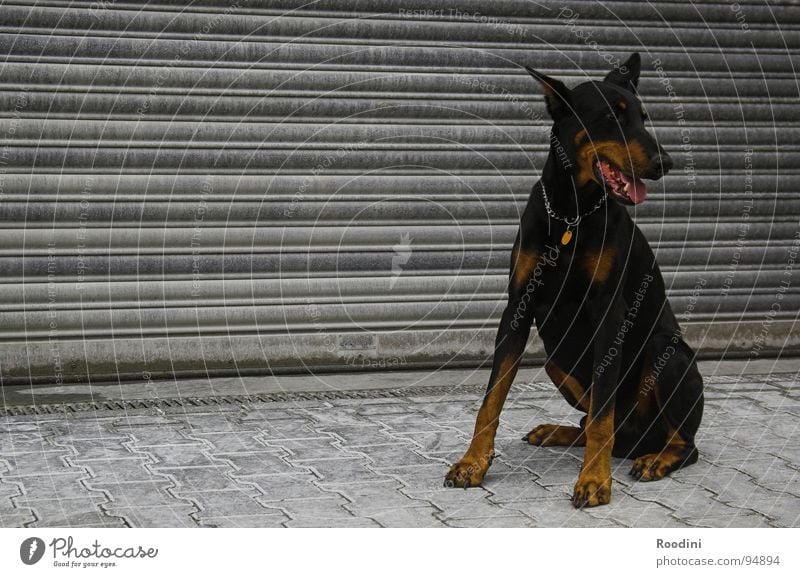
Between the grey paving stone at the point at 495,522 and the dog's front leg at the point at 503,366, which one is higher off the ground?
the dog's front leg at the point at 503,366

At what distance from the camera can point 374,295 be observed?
7.60m

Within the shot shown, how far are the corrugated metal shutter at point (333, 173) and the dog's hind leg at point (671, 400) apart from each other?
2754 millimetres

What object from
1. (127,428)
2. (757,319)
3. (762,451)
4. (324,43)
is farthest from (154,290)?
(757,319)

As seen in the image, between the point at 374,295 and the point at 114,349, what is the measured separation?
1.83 m

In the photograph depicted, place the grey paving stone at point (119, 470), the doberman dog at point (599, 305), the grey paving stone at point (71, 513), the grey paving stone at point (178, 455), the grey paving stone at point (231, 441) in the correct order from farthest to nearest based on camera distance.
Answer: the grey paving stone at point (231, 441) → the grey paving stone at point (178, 455) → the grey paving stone at point (119, 470) → the doberman dog at point (599, 305) → the grey paving stone at point (71, 513)

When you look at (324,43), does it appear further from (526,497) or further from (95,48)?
(526,497)

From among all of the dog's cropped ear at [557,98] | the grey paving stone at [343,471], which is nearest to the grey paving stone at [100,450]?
the grey paving stone at [343,471]

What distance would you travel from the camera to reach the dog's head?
445cm

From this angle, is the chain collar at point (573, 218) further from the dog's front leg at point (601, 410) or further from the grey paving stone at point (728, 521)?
the grey paving stone at point (728, 521)

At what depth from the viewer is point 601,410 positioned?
4.70 meters

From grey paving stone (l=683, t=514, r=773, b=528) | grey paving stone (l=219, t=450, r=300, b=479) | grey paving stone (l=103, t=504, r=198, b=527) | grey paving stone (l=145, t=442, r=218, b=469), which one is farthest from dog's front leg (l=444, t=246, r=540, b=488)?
grey paving stone (l=145, t=442, r=218, b=469)

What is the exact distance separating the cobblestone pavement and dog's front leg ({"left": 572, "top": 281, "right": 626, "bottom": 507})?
9cm

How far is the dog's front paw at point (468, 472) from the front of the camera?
4.84 m

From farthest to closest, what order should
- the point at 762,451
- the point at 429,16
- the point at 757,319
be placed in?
the point at 757,319, the point at 429,16, the point at 762,451
